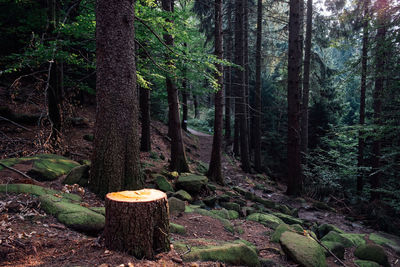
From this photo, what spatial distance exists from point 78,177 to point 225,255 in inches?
141

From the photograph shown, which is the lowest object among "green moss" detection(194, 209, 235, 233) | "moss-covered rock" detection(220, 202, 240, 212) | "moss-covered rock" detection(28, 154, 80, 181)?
"moss-covered rock" detection(220, 202, 240, 212)

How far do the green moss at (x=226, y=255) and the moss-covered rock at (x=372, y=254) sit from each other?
10.8 feet

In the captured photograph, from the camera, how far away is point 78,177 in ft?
17.4

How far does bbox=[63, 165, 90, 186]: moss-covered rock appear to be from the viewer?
5234 mm

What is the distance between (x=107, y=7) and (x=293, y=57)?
7.84 m

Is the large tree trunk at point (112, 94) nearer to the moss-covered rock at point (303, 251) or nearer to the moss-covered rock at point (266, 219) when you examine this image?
the moss-covered rock at point (303, 251)

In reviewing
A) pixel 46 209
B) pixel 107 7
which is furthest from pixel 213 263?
pixel 107 7

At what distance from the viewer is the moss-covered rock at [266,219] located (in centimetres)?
652

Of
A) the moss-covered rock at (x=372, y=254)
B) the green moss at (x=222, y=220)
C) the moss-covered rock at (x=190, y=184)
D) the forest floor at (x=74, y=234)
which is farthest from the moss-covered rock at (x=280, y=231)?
the moss-covered rock at (x=190, y=184)

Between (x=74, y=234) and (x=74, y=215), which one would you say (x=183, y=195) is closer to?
(x=74, y=215)

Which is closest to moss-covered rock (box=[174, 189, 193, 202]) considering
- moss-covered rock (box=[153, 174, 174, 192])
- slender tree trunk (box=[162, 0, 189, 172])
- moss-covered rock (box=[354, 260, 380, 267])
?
moss-covered rock (box=[153, 174, 174, 192])

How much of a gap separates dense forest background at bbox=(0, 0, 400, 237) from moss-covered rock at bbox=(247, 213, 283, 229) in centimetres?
366

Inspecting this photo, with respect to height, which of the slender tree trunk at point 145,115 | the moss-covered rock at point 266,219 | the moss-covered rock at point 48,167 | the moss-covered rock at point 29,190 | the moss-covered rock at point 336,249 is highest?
the slender tree trunk at point 145,115

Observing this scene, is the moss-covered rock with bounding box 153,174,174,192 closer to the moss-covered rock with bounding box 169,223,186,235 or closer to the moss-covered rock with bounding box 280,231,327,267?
the moss-covered rock with bounding box 169,223,186,235
